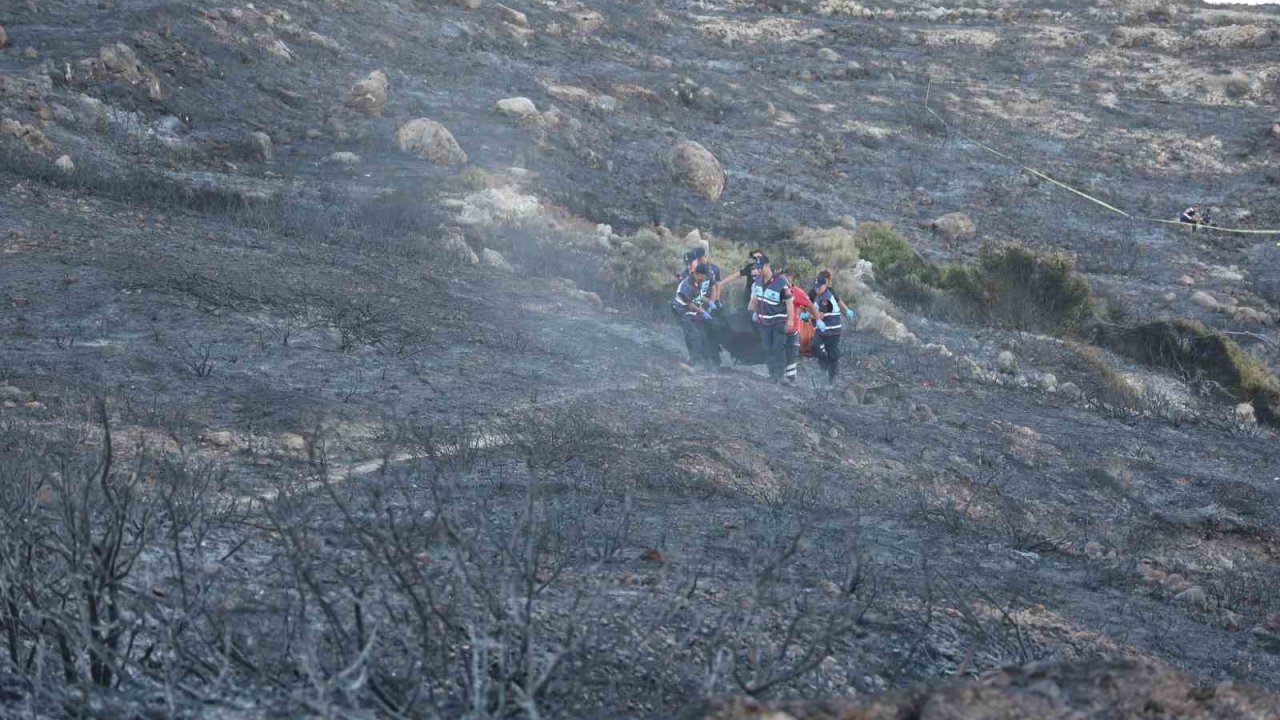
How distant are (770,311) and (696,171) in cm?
1200

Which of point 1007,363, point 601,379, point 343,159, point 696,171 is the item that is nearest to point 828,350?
point 601,379

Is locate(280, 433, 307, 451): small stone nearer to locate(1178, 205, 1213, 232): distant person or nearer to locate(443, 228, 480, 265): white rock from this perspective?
locate(443, 228, 480, 265): white rock

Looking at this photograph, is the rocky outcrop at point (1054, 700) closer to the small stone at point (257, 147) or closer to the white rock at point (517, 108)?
the small stone at point (257, 147)

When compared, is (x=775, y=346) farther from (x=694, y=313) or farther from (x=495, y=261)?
(x=495, y=261)

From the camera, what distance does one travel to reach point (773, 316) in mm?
11883

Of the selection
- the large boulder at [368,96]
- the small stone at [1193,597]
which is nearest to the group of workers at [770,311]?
the small stone at [1193,597]

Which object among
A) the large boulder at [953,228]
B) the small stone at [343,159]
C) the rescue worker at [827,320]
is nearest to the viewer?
the rescue worker at [827,320]

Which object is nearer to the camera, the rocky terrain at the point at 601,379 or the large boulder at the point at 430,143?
the rocky terrain at the point at 601,379

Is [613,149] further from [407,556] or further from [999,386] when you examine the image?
[407,556]

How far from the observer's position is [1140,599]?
663 cm

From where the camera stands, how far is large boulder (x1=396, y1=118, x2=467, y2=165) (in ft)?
67.1

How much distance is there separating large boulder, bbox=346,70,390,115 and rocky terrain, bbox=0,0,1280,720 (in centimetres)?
8

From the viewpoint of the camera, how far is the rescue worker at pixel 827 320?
12156mm

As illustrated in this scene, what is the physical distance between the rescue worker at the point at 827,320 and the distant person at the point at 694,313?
46.2 inches
